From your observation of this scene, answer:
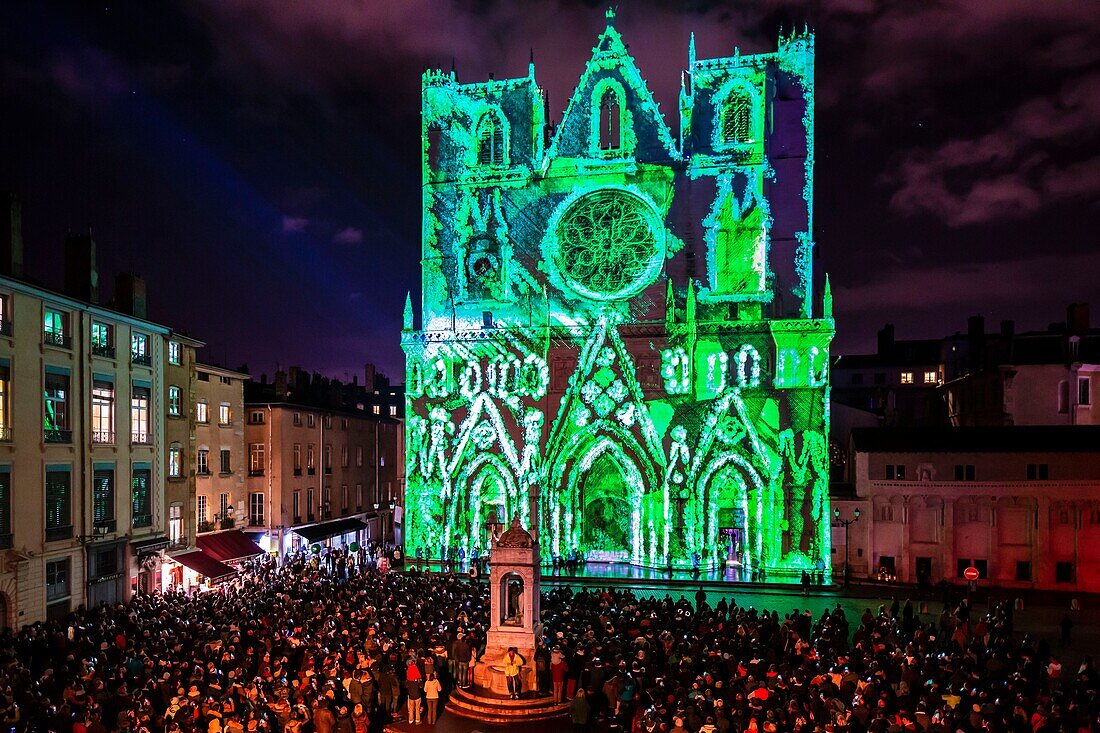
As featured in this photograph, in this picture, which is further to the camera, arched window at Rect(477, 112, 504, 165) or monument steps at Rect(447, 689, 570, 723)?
arched window at Rect(477, 112, 504, 165)

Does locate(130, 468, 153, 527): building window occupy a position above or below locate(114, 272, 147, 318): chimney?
below

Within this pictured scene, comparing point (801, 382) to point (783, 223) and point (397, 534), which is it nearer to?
point (783, 223)

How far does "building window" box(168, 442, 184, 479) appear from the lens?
35.5 m

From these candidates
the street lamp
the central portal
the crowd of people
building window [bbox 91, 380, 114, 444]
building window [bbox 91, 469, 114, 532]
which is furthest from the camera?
the central portal

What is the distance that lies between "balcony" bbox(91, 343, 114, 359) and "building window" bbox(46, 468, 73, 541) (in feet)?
14.2

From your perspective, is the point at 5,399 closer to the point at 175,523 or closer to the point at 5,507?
the point at 5,507

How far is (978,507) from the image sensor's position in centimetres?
3791

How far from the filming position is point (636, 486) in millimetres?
42625

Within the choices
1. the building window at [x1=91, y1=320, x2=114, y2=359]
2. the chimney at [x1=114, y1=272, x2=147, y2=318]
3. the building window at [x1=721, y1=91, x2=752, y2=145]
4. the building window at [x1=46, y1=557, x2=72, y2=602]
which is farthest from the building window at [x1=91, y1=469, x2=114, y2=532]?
the building window at [x1=721, y1=91, x2=752, y2=145]

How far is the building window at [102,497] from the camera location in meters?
30.4

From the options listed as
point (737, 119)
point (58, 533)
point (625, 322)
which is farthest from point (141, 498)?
point (737, 119)

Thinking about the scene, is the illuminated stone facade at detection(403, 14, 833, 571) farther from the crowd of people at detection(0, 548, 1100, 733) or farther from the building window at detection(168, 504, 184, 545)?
the crowd of people at detection(0, 548, 1100, 733)

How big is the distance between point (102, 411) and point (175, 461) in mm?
5257

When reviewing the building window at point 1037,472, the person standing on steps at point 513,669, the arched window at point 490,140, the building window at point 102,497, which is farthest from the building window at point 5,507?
the building window at point 1037,472
